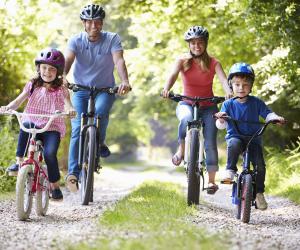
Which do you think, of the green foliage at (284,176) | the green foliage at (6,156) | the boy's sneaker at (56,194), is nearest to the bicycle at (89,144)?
the boy's sneaker at (56,194)

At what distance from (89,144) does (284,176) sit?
5442mm

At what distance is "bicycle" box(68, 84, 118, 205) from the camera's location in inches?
311

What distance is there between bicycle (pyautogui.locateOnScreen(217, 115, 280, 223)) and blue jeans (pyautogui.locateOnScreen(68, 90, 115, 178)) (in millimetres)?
1760

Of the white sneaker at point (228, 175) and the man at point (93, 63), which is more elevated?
the man at point (93, 63)

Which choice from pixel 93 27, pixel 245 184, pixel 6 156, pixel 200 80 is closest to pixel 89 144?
pixel 93 27

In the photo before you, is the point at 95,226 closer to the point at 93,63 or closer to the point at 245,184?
the point at 245,184

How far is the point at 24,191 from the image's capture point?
277 inches

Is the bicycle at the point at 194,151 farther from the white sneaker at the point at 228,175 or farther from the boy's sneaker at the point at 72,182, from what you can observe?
the boy's sneaker at the point at 72,182

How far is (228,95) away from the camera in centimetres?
781

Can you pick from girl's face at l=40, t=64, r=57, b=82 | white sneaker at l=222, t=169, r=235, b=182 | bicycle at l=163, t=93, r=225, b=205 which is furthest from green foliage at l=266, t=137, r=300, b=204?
girl's face at l=40, t=64, r=57, b=82

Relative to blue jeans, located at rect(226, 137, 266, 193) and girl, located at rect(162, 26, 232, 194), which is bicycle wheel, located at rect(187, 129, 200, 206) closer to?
girl, located at rect(162, 26, 232, 194)

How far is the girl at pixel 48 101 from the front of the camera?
24.1 ft

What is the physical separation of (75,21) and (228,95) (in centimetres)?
2604

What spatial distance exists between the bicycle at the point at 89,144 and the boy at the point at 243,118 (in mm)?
1468
